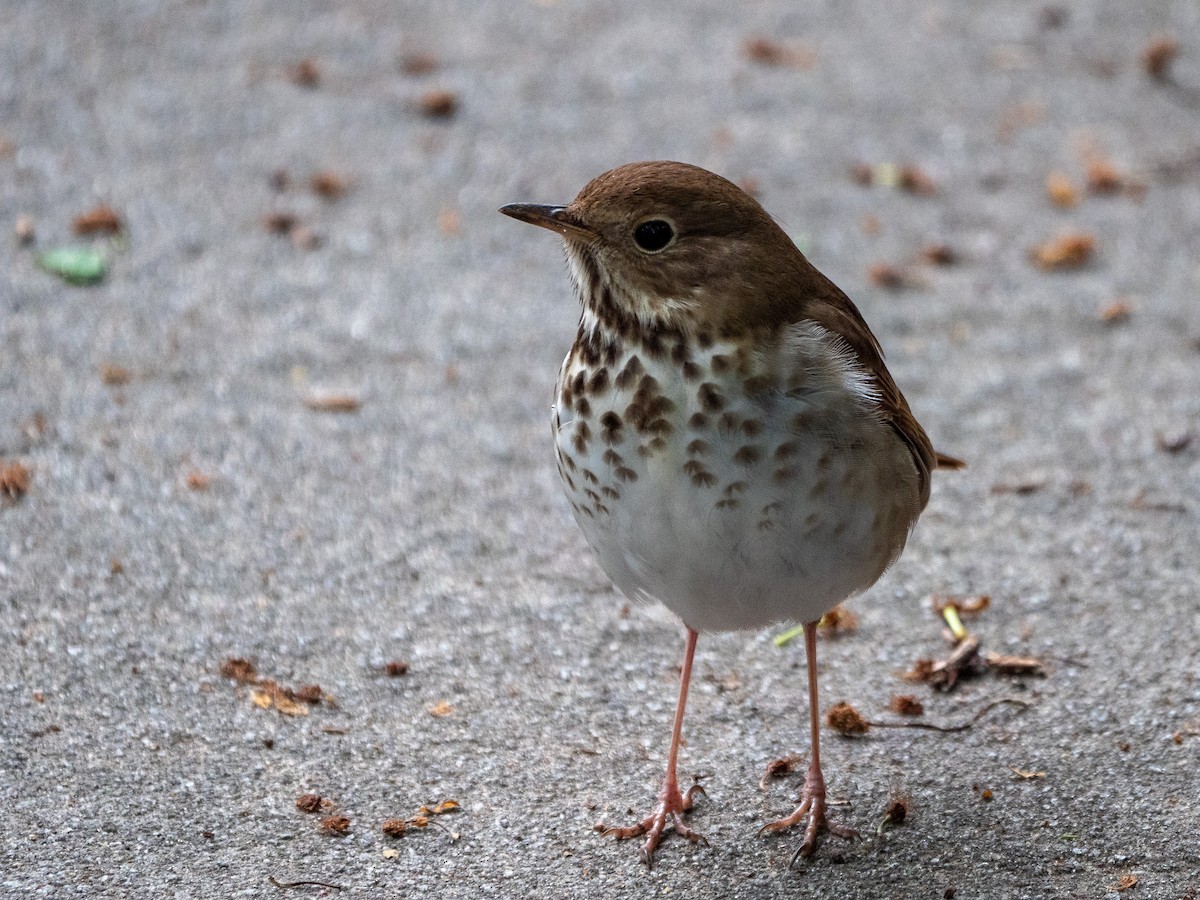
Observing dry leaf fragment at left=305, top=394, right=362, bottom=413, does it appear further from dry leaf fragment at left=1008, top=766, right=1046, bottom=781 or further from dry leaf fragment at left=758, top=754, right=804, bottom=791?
dry leaf fragment at left=1008, top=766, right=1046, bottom=781

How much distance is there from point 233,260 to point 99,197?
0.77 m

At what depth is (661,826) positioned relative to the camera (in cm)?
356

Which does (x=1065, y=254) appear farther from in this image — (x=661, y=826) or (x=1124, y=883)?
(x=661, y=826)

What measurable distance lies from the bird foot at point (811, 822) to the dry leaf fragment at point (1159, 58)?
5.70 metres

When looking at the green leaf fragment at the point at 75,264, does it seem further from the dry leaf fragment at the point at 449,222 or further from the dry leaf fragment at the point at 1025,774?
the dry leaf fragment at the point at 1025,774

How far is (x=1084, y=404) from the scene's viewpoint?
5.51 m

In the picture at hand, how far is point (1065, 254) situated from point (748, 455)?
3805mm

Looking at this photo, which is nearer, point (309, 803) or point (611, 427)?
point (611, 427)

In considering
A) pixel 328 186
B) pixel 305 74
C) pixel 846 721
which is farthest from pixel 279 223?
pixel 846 721

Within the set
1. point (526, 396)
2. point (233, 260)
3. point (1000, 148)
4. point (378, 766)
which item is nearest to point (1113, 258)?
point (1000, 148)

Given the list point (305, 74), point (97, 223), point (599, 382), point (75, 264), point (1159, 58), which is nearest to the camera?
point (599, 382)

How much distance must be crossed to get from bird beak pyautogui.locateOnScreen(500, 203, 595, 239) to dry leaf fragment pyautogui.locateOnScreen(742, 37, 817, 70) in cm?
492

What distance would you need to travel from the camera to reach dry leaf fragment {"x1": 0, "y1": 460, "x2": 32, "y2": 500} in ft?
15.2

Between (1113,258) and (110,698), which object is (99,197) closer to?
(110,698)
